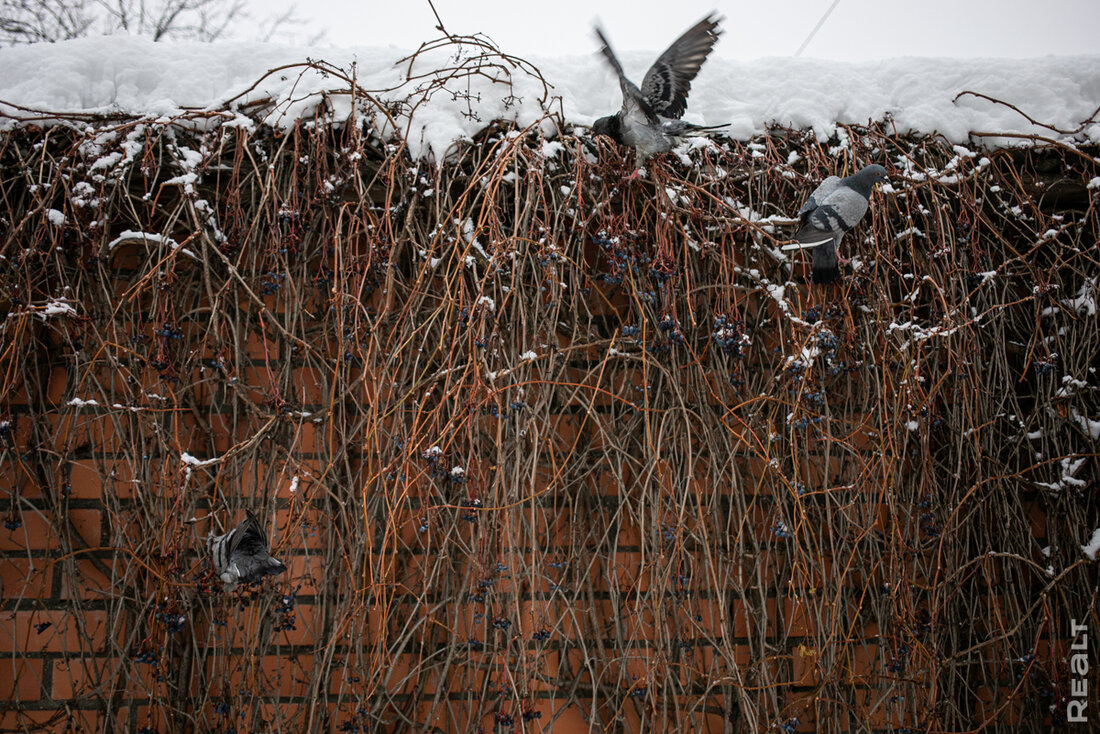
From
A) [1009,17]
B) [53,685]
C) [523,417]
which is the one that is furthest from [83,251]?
[1009,17]

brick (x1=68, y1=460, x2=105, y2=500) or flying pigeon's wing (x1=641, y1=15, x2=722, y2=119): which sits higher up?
flying pigeon's wing (x1=641, y1=15, x2=722, y2=119)

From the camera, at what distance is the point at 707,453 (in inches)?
61.2


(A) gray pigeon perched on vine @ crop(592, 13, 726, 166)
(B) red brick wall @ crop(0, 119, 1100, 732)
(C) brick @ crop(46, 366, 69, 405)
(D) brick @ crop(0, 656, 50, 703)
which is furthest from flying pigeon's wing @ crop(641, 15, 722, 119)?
(D) brick @ crop(0, 656, 50, 703)

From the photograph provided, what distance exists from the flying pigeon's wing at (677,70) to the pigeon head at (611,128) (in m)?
0.09

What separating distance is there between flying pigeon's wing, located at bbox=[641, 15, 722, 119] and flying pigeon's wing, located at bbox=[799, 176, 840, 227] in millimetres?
343

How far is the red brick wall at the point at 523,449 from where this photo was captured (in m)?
1.40

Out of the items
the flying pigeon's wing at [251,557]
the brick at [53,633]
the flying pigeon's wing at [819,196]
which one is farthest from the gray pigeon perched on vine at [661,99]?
the brick at [53,633]

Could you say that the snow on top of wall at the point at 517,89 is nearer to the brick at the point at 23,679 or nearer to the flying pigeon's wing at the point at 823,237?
the flying pigeon's wing at the point at 823,237

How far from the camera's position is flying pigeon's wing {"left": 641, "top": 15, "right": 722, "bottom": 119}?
4.81 feet

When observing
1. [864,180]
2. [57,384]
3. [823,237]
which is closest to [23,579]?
[57,384]

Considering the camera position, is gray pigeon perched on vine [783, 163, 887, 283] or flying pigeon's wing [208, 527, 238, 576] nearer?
flying pigeon's wing [208, 527, 238, 576]

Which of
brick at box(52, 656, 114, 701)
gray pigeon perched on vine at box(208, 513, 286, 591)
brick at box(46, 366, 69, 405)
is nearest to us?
gray pigeon perched on vine at box(208, 513, 286, 591)

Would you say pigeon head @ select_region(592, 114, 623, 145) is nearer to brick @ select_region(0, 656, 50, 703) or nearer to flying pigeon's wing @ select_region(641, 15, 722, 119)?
flying pigeon's wing @ select_region(641, 15, 722, 119)

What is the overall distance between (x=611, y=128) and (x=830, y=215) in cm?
50
